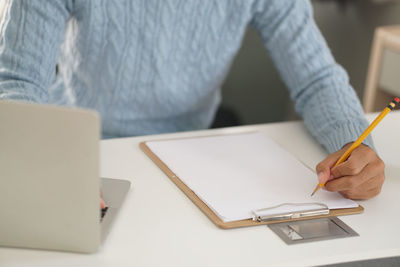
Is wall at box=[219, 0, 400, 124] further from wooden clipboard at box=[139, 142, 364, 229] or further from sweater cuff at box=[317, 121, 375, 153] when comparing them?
wooden clipboard at box=[139, 142, 364, 229]

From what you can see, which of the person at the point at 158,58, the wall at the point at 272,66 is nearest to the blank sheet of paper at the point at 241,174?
the person at the point at 158,58

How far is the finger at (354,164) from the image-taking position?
0.86 meters

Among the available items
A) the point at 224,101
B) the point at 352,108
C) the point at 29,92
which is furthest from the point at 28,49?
the point at 224,101

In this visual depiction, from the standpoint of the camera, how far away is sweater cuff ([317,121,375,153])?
0.98m

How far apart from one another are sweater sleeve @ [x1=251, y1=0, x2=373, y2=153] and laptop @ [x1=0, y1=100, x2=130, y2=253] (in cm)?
53

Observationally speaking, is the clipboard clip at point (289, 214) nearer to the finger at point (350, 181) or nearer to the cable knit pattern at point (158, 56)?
the finger at point (350, 181)

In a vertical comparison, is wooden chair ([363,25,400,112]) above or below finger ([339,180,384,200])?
below

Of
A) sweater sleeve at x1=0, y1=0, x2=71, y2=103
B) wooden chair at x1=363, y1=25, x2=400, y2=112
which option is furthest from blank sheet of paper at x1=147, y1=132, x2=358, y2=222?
wooden chair at x1=363, y1=25, x2=400, y2=112

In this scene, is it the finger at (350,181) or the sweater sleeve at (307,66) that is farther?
the sweater sleeve at (307,66)

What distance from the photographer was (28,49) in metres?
1.02

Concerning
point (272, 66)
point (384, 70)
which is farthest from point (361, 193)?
point (272, 66)

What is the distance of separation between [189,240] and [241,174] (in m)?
0.21

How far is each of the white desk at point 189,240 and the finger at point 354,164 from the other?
5cm

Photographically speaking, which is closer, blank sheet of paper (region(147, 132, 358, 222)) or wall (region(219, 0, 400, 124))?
blank sheet of paper (region(147, 132, 358, 222))
